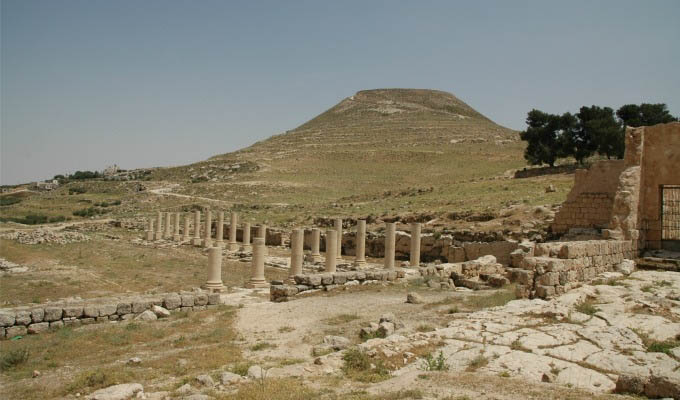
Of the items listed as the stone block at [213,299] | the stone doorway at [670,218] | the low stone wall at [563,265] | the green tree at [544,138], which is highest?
A: the green tree at [544,138]

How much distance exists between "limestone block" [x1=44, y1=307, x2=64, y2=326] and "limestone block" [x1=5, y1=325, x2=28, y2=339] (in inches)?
18.2

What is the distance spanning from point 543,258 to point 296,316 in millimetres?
5654

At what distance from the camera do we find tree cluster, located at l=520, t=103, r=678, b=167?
42.8 m

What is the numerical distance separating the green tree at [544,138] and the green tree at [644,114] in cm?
543

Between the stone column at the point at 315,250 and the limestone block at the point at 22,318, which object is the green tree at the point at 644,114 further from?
the limestone block at the point at 22,318

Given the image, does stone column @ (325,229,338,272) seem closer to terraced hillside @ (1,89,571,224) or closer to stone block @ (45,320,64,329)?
stone block @ (45,320,64,329)

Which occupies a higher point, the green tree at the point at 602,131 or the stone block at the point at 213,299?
the green tree at the point at 602,131

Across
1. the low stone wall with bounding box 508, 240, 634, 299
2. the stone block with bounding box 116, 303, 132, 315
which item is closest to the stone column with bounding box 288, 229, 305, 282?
the stone block with bounding box 116, 303, 132, 315

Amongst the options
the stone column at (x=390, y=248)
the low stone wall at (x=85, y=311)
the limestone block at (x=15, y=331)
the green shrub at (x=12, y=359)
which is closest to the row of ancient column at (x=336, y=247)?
the stone column at (x=390, y=248)

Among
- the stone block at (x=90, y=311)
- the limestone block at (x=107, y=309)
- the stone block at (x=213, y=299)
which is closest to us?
the stone block at (x=90, y=311)

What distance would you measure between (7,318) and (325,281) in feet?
25.9

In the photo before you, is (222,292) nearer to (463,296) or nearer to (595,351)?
(463,296)

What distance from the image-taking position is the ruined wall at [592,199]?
55.1 feet

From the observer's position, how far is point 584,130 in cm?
4591
